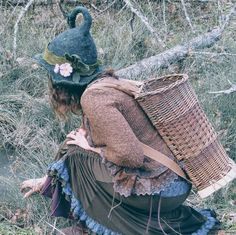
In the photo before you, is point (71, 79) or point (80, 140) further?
point (80, 140)

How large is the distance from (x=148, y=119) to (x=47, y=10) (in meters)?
3.98

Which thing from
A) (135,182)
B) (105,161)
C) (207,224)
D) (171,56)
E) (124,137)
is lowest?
(207,224)

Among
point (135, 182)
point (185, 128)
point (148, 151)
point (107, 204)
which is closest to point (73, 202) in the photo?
point (107, 204)

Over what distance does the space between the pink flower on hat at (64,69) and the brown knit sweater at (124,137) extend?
0.67 ft

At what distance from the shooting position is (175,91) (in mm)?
3797

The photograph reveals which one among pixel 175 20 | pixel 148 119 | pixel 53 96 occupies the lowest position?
pixel 175 20

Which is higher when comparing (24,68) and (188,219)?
(24,68)

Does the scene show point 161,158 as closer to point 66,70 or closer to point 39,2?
point 66,70

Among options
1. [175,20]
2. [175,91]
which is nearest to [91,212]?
[175,91]

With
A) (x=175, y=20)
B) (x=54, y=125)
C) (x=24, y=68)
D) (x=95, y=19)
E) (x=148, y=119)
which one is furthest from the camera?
(x=175, y=20)

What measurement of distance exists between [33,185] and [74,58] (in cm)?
99

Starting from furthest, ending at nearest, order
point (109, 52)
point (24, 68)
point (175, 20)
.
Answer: point (175, 20) < point (109, 52) < point (24, 68)

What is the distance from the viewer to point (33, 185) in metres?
4.34

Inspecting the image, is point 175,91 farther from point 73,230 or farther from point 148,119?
point 73,230
